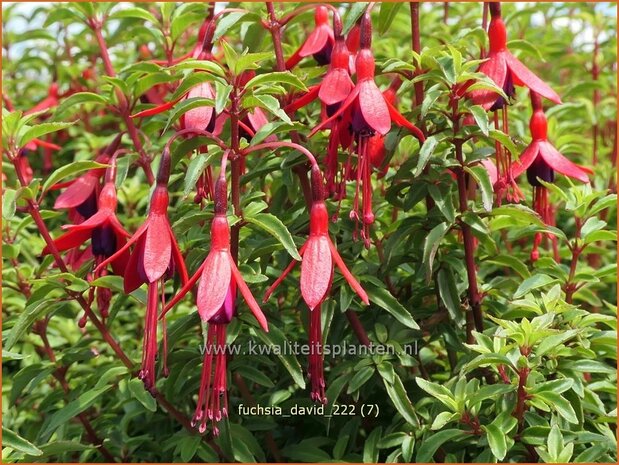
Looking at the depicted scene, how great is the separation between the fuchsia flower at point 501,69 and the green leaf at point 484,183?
11cm

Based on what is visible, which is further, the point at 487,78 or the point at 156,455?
the point at 156,455

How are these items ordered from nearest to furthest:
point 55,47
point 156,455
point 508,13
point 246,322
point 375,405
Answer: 1. point 246,322
2. point 375,405
3. point 156,455
4. point 508,13
5. point 55,47

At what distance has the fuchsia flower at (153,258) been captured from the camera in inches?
43.2

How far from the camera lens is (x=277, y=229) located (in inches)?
45.9

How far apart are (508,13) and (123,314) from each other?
1318mm

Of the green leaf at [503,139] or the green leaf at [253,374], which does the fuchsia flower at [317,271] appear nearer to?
the green leaf at [253,374]

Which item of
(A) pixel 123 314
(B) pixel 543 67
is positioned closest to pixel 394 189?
(A) pixel 123 314

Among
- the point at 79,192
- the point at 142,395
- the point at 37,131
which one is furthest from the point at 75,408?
the point at 37,131

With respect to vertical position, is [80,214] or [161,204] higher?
[161,204]

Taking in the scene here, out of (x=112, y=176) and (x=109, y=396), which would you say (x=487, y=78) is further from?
(x=109, y=396)

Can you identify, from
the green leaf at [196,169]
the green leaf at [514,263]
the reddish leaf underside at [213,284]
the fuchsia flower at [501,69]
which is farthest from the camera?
the green leaf at [514,263]

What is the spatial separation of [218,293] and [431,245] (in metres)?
0.45

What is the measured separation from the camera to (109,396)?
1.84 meters

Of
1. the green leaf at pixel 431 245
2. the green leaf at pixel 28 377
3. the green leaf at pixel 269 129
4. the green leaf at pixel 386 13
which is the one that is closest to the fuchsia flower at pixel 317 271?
the green leaf at pixel 269 129
